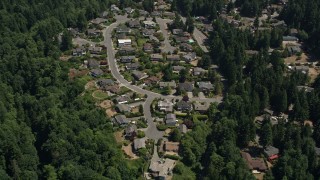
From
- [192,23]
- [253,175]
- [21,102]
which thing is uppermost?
[192,23]

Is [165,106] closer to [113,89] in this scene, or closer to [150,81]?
[150,81]

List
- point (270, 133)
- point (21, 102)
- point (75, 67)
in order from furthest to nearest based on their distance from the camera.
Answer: point (75, 67)
point (21, 102)
point (270, 133)

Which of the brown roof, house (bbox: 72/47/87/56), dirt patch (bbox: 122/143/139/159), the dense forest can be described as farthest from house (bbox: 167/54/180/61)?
dirt patch (bbox: 122/143/139/159)

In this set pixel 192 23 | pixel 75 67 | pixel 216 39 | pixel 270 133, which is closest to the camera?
pixel 270 133

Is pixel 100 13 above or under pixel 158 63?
above

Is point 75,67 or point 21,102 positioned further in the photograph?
point 75,67

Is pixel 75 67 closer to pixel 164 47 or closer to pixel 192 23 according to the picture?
pixel 164 47

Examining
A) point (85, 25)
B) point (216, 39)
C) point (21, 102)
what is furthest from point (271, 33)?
point (21, 102)

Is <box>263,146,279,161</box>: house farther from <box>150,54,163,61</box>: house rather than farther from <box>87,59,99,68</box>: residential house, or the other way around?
<box>87,59,99,68</box>: residential house
